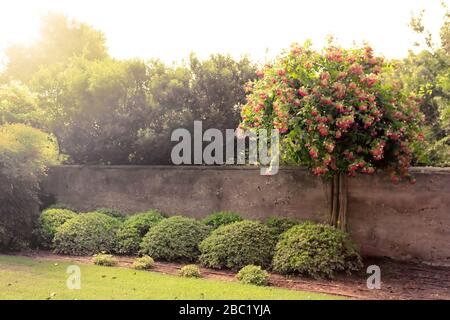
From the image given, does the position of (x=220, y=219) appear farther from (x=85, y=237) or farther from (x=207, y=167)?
(x=85, y=237)

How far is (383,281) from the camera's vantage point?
376 inches

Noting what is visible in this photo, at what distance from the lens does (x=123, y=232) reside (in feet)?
39.8

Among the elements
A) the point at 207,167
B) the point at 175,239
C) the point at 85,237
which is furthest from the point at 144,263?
the point at 207,167

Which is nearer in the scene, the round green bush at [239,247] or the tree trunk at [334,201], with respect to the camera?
the round green bush at [239,247]

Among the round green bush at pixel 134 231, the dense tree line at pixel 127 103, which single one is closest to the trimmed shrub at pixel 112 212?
the round green bush at pixel 134 231

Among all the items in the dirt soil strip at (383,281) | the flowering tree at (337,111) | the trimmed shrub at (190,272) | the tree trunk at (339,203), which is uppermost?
the flowering tree at (337,111)

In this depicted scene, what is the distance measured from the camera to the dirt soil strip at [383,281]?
8.62 metres

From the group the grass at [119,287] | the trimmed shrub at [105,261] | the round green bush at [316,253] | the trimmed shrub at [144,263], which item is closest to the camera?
the grass at [119,287]

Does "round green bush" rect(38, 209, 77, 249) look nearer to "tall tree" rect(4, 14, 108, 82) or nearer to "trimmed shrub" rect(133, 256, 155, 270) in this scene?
"trimmed shrub" rect(133, 256, 155, 270)

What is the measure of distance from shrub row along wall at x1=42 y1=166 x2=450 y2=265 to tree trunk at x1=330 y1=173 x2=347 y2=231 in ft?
0.89

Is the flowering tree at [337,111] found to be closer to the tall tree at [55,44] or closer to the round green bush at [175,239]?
the round green bush at [175,239]

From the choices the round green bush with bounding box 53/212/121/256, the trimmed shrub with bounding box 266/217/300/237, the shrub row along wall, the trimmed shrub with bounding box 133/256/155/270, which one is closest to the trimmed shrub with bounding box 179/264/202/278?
the trimmed shrub with bounding box 133/256/155/270

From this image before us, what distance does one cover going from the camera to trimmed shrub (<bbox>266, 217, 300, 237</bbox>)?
10766mm

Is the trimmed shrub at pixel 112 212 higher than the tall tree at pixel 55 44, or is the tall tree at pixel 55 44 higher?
the tall tree at pixel 55 44
